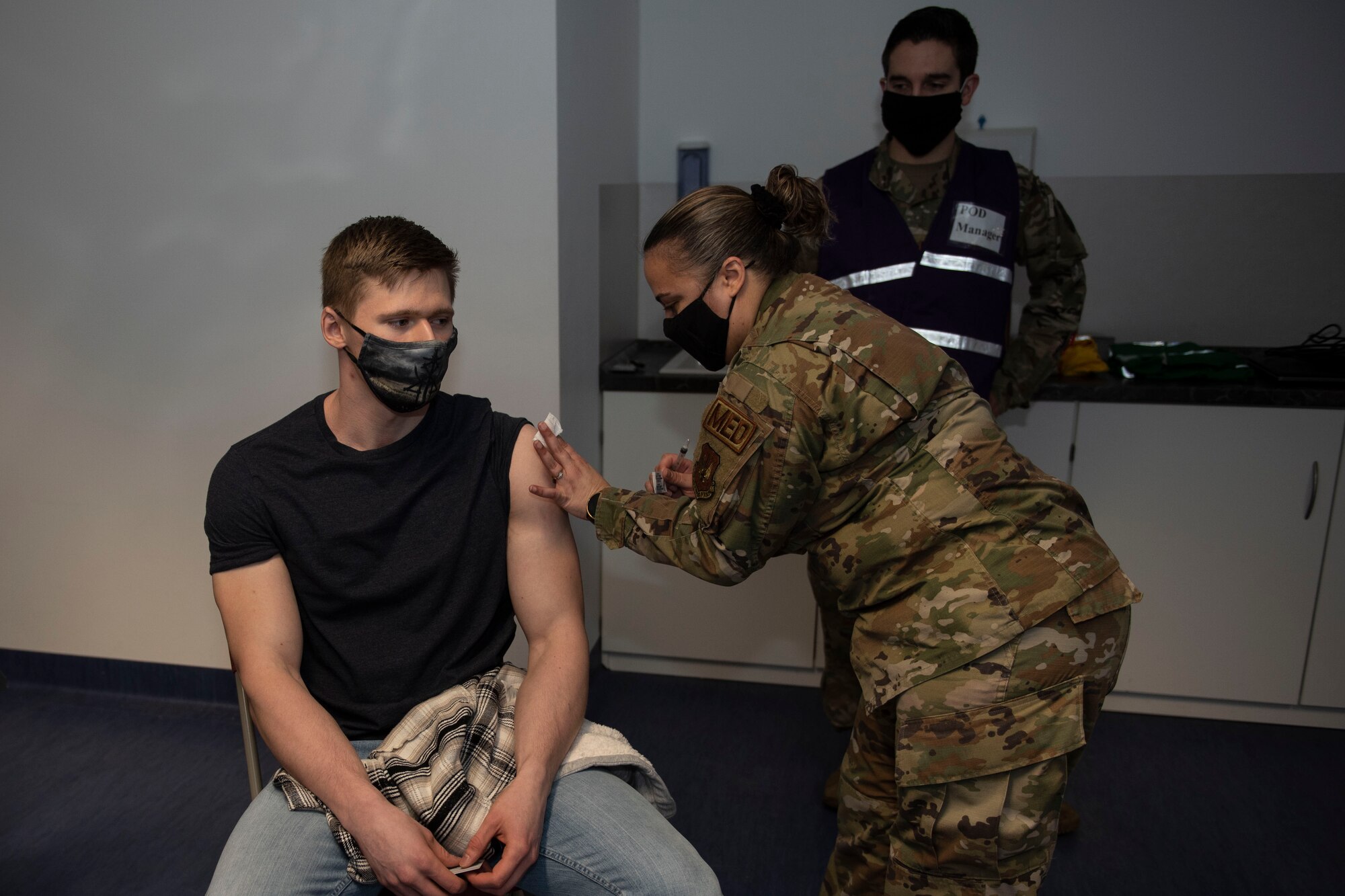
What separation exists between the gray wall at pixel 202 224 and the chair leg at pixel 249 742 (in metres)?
1.03

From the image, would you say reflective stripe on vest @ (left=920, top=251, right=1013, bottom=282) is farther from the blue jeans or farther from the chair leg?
the chair leg

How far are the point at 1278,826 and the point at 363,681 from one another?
6.76ft

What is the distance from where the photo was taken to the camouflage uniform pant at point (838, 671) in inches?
84.6

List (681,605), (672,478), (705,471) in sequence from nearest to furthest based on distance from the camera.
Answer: (705,471) → (672,478) → (681,605)

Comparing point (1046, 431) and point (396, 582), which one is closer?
point (396, 582)

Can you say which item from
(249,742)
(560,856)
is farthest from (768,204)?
(249,742)

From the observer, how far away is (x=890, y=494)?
1.41 meters

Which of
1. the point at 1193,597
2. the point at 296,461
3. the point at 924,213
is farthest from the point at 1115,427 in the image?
the point at 296,461

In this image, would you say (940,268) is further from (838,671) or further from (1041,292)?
(838,671)

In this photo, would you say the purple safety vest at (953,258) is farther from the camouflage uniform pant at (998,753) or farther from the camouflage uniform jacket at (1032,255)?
the camouflage uniform pant at (998,753)

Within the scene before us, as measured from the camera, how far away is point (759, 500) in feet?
4.62

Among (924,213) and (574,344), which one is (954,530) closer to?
(924,213)

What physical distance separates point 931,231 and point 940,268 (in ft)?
0.28

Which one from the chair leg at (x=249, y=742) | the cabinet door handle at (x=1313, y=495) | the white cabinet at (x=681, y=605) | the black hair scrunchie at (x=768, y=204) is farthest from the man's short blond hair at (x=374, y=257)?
the cabinet door handle at (x=1313, y=495)
